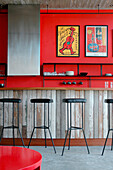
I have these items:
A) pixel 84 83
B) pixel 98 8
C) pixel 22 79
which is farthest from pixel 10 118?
pixel 98 8

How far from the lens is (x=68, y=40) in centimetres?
588

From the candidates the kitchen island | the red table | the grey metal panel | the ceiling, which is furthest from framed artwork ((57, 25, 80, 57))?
the red table

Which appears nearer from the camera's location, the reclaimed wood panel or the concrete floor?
the concrete floor

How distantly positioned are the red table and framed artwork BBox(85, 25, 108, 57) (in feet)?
14.6

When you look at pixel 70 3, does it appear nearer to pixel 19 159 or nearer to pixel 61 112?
pixel 61 112

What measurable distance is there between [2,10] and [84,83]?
9.57 feet

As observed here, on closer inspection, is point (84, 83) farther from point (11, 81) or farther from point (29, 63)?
point (11, 81)

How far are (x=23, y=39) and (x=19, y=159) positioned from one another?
439cm

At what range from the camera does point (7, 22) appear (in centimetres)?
586

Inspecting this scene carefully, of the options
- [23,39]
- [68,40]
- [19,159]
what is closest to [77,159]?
[19,159]

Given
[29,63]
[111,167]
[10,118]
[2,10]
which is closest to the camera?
[111,167]

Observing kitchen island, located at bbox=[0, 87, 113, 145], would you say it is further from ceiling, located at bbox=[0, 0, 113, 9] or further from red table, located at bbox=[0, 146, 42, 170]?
ceiling, located at bbox=[0, 0, 113, 9]

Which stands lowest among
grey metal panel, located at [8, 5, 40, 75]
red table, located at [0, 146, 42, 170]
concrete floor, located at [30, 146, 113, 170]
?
concrete floor, located at [30, 146, 113, 170]

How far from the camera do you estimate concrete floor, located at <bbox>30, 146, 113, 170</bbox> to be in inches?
104
